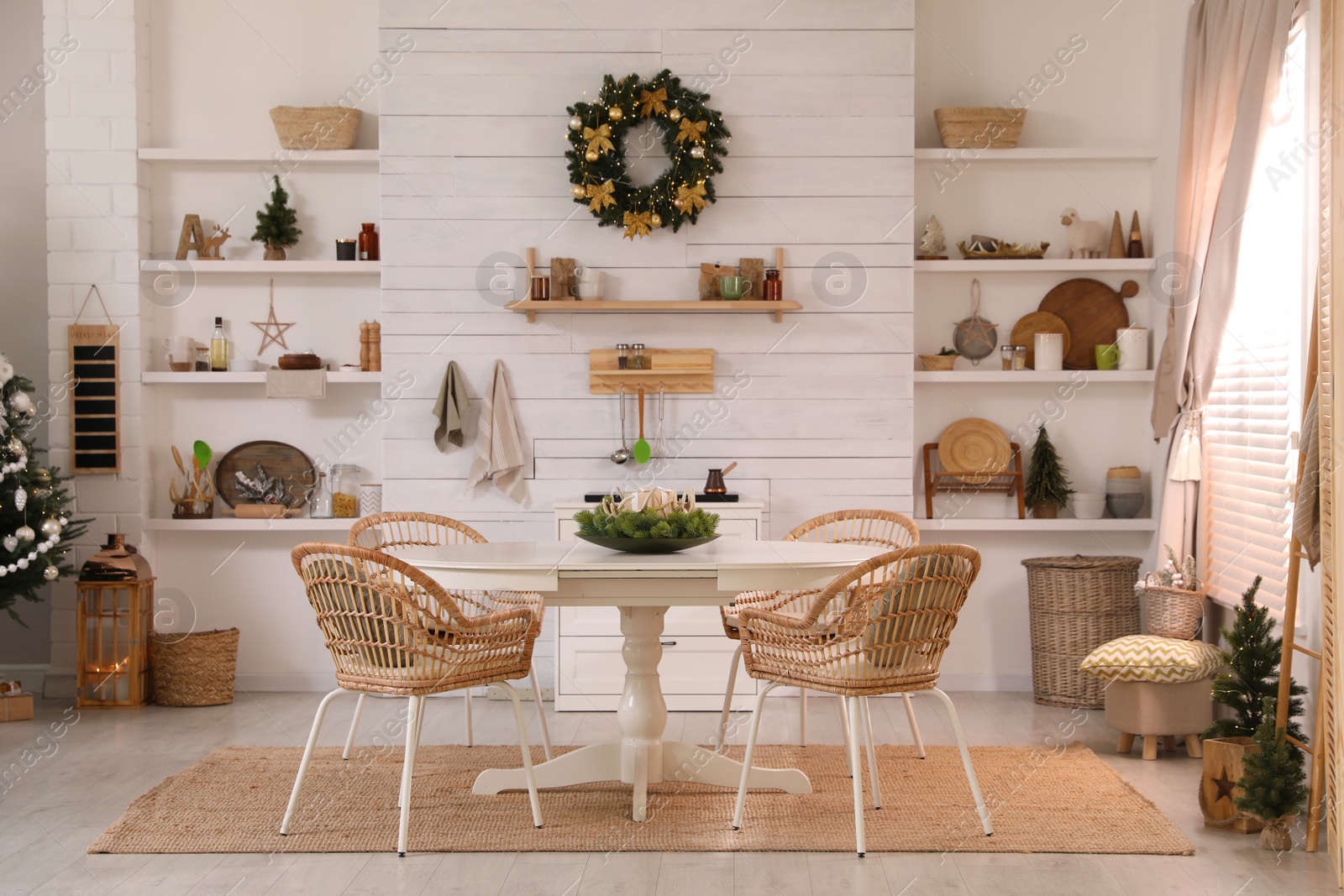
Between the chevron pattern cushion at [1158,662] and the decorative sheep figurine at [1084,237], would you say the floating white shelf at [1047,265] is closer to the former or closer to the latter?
the decorative sheep figurine at [1084,237]

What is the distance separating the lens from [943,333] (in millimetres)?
5277

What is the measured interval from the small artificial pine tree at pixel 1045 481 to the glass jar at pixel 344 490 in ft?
9.57

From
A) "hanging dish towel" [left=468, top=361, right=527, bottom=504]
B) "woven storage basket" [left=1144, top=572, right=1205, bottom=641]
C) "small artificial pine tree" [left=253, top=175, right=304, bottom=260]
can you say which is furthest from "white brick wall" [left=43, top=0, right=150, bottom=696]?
"woven storage basket" [left=1144, top=572, right=1205, bottom=641]

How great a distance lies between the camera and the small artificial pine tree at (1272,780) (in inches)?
121

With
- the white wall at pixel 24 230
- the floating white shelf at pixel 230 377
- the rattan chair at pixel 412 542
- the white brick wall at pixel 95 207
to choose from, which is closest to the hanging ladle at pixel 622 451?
the rattan chair at pixel 412 542

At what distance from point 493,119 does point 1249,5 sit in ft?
9.37

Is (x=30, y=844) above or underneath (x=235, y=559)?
underneath

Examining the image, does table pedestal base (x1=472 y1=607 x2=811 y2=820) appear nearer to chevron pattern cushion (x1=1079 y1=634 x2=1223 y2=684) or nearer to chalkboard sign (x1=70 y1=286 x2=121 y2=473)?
chevron pattern cushion (x1=1079 y1=634 x2=1223 y2=684)

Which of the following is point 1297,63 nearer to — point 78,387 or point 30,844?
point 30,844

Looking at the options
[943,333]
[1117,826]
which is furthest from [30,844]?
[943,333]

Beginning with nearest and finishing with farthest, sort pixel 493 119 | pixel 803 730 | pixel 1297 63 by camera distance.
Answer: pixel 1297 63, pixel 803 730, pixel 493 119

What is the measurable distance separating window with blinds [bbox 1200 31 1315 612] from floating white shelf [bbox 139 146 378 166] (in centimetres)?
347

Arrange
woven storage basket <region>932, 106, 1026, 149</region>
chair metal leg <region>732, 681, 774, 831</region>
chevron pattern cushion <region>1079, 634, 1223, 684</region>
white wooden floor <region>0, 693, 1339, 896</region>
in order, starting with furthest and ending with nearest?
woven storage basket <region>932, 106, 1026, 149</region> < chevron pattern cushion <region>1079, 634, 1223, 684</region> < chair metal leg <region>732, 681, 774, 831</region> < white wooden floor <region>0, 693, 1339, 896</region>

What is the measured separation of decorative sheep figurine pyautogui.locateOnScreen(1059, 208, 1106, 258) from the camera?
5.11 m
